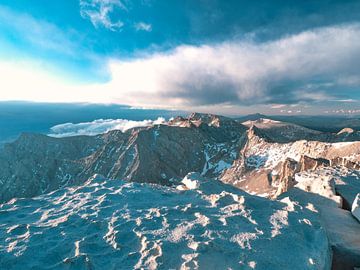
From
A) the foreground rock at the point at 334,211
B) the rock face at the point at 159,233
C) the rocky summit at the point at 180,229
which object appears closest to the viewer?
the rock face at the point at 159,233

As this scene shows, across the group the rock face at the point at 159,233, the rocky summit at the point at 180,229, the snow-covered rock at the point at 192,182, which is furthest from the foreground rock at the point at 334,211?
the snow-covered rock at the point at 192,182

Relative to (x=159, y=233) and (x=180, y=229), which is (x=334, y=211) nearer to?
(x=180, y=229)

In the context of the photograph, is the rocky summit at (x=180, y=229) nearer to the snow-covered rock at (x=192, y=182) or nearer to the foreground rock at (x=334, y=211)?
the foreground rock at (x=334, y=211)

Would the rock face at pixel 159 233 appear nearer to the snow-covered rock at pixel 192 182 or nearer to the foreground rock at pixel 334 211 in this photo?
the foreground rock at pixel 334 211

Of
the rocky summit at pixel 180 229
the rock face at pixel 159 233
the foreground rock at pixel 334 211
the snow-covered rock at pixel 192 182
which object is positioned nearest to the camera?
the rock face at pixel 159 233

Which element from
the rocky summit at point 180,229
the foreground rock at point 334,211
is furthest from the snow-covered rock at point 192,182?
the foreground rock at point 334,211

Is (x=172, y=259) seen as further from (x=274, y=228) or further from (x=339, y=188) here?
(x=339, y=188)

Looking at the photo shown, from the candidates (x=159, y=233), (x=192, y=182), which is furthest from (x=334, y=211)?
(x=159, y=233)

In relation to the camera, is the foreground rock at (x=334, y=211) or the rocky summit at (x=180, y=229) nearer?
the rocky summit at (x=180, y=229)

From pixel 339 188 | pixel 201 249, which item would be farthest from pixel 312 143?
pixel 201 249

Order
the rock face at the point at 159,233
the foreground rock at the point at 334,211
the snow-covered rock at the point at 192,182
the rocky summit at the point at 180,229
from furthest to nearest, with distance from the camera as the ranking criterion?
1. the snow-covered rock at the point at 192,182
2. the foreground rock at the point at 334,211
3. the rocky summit at the point at 180,229
4. the rock face at the point at 159,233
